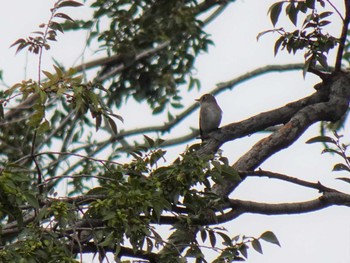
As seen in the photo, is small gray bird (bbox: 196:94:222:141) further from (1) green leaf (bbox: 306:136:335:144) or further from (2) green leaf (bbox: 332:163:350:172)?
(2) green leaf (bbox: 332:163:350:172)

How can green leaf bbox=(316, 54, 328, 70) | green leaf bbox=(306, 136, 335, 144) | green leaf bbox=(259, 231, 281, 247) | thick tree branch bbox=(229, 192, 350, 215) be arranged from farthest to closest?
green leaf bbox=(316, 54, 328, 70) → thick tree branch bbox=(229, 192, 350, 215) → green leaf bbox=(306, 136, 335, 144) → green leaf bbox=(259, 231, 281, 247)

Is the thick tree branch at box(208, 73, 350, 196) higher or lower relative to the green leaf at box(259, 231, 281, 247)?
higher

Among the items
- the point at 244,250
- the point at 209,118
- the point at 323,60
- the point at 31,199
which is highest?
the point at 209,118

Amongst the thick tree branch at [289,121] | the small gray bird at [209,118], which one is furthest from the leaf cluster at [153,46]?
the thick tree branch at [289,121]

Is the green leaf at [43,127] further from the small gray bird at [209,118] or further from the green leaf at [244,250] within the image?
the small gray bird at [209,118]

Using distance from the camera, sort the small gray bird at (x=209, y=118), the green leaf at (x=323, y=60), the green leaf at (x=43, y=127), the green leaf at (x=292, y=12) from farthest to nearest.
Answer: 1. the small gray bird at (x=209, y=118)
2. the green leaf at (x=323, y=60)
3. the green leaf at (x=292, y=12)
4. the green leaf at (x=43, y=127)

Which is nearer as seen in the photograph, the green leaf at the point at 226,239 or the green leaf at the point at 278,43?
the green leaf at the point at 226,239

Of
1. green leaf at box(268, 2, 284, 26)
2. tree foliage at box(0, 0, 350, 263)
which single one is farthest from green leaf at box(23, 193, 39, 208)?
green leaf at box(268, 2, 284, 26)

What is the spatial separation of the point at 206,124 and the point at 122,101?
179 cm

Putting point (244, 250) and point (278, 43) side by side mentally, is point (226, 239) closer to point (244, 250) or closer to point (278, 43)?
point (244, 250)

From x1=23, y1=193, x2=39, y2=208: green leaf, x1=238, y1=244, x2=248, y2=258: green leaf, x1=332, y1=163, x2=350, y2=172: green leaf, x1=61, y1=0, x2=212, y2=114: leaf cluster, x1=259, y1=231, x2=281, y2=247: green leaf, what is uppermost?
x1=61, y1=0, x2=212, y2=114: leaf cluster

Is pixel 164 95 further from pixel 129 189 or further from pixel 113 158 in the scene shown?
pixel 129 189

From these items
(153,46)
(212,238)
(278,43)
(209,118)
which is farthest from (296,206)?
(153,46)

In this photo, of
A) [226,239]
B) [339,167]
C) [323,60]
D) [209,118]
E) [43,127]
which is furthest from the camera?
[209,118]
